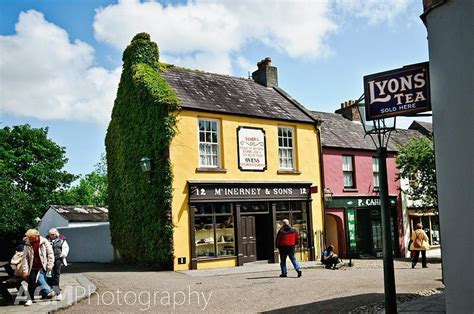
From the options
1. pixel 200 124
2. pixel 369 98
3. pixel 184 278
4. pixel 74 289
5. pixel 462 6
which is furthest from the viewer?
pixel 200 124

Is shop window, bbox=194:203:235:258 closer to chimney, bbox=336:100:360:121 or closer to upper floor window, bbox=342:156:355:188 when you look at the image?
upper floor window, bbox=342:156:355:188

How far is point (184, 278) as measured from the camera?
1510cm

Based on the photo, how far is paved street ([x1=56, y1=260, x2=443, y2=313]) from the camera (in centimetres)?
980

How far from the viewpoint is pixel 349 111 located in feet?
93.7

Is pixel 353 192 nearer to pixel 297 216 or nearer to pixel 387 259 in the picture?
pixel 297 216

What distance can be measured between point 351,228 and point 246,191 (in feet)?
23.8

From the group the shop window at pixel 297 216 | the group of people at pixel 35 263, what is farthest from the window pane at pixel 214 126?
the group of people at pixel 35 263

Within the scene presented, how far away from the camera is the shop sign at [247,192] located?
1859 centimetres

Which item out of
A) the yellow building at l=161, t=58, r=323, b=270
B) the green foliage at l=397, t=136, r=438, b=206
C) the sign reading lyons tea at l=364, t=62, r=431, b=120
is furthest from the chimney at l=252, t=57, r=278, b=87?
the sign reading lyons tea at l=364, t=62, r=431, b=120

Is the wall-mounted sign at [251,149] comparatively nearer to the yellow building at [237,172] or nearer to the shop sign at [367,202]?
the yellow building at [237,172]

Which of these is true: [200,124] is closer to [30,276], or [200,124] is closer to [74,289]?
[74,289]

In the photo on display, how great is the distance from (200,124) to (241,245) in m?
4.95

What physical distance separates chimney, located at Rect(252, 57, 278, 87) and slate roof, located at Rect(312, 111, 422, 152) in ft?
9.01

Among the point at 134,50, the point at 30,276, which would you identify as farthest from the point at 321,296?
the point at 134,50
